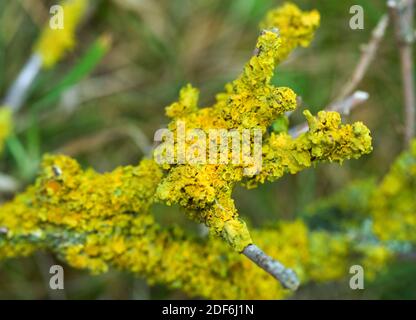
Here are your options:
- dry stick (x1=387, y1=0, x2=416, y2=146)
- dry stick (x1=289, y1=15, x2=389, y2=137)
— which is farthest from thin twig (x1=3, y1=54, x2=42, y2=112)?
dry stick (x1=387, y1=0, x2=416, y2=146)

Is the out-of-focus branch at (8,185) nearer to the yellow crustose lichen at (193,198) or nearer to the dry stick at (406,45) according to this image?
the yellow crustose lichen at (193,198)

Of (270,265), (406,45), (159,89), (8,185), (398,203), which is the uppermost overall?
(159,89)

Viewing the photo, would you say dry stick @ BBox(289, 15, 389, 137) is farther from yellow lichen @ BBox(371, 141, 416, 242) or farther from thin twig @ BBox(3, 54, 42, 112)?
thin twig @ BBox(3, 54, 42, 112)

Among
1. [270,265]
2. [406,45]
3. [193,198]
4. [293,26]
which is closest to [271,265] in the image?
[270,265]

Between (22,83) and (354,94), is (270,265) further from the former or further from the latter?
(22,83)

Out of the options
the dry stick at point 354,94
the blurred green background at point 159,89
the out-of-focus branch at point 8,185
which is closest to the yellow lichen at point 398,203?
the dry stick at point 354,94

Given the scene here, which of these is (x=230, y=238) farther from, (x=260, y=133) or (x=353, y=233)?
(x=353, y=233)
